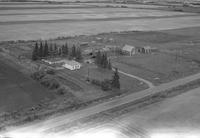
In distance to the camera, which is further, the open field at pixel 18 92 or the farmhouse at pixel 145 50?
the farmhouse at pixel 145 50

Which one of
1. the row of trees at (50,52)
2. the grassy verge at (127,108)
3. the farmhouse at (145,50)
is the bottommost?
the grassy verge at (127,108)

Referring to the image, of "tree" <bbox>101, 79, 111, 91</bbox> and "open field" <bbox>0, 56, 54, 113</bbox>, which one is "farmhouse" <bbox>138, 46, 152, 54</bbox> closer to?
"tree" <bbox>101, 79, 111, 91</bbox>

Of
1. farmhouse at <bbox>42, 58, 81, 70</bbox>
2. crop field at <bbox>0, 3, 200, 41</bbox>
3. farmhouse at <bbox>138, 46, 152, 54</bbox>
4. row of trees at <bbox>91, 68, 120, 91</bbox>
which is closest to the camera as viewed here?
row of trees at <bbox>91, 68, 120, 91</bbox>

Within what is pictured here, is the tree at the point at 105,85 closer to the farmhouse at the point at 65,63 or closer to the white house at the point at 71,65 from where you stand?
the white house at the point at 71,65

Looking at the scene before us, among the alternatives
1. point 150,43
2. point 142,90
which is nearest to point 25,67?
point 142,90

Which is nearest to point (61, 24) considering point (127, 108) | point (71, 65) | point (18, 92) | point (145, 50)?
point (145, 50)

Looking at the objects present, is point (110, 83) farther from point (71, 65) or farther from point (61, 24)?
point (61, 24)

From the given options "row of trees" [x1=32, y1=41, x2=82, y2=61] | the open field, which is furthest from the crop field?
the open field

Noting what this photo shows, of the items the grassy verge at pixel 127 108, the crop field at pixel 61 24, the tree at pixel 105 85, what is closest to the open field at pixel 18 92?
the tree at pixel 105 85

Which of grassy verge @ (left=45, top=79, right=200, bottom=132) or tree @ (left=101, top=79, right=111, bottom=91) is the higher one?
tree @ (left=101, top=79, right=111, bottom=91)

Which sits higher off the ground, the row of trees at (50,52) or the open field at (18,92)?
the row of trees at (50,52)

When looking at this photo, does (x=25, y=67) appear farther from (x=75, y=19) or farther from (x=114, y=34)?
(x=75, y=19)
